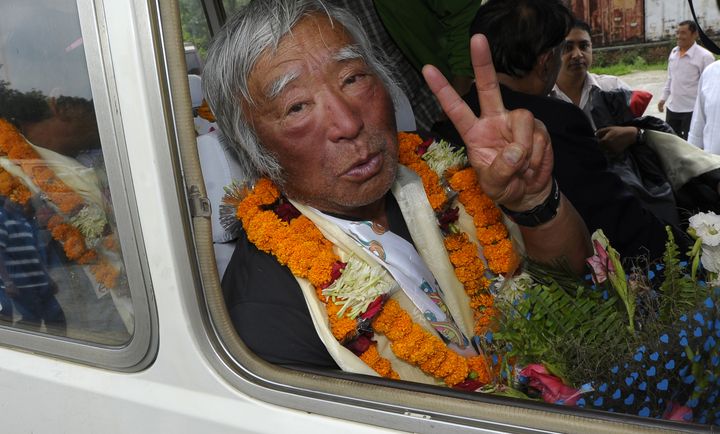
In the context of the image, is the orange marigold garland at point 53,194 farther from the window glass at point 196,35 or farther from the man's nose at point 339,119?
the man's nose at point 339,119

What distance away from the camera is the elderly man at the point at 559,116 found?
260 centimetres

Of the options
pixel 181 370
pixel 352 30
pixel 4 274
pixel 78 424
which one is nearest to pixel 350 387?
pixel 181 370

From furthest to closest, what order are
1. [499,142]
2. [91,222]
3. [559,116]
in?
[559,116]
[499,142]
[91,222]

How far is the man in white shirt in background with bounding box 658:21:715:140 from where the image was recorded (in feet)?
20.2

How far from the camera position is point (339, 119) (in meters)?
2.03

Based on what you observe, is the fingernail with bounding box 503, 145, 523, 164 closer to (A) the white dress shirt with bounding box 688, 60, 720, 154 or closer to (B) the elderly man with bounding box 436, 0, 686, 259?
(B) the elderly man with bounding box 436, 0, 686, 259

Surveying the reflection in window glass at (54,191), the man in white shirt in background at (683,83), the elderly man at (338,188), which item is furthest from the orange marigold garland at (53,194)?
the man in white shirt in background at (683,83)

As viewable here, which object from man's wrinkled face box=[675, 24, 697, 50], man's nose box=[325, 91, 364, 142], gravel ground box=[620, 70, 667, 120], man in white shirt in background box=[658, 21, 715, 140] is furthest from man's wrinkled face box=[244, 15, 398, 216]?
gravel ground box=[620, 70, 667, 120]

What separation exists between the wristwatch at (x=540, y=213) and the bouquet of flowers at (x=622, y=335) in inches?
5.4

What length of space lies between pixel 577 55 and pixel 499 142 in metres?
2.28

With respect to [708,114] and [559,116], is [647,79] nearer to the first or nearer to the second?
[708,114]

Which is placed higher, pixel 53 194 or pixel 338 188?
pixel 53 194

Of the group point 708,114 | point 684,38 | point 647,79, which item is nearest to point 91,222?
point 708,114

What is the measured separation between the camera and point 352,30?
2213 millimetres
